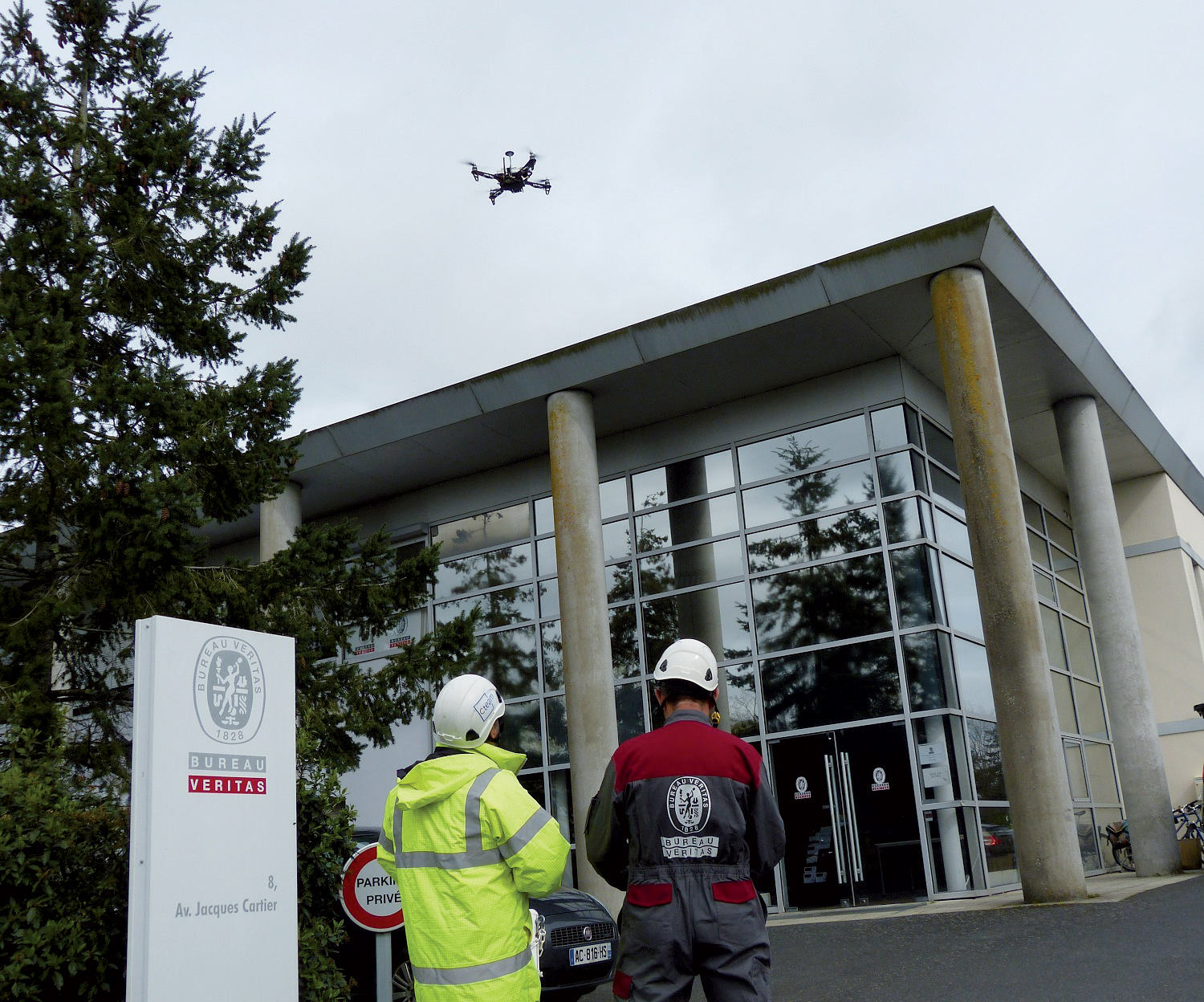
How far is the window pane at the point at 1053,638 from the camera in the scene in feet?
63.5

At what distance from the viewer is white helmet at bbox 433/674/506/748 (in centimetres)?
390

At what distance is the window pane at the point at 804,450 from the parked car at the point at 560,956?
8987 millimetres

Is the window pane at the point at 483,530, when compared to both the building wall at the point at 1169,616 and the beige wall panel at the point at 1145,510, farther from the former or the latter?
the building wall at the point at 1169,616

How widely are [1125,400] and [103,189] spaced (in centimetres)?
1518

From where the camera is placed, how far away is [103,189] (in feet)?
41.0

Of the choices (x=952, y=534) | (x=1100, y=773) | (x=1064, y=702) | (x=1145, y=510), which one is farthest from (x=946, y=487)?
(x=1145, y=510)

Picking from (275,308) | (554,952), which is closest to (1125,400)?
(275,308)

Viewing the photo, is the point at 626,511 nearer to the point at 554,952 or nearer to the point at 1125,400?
the point at 1125,400

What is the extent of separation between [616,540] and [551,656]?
2.10 metres

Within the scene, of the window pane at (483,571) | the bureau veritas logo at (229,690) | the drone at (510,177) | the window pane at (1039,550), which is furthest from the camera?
the drone at (510,177)

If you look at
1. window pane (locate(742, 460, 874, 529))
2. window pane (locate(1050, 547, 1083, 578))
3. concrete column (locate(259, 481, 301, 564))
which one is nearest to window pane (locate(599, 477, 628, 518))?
window pane (locate(742, 460, 874, 529))

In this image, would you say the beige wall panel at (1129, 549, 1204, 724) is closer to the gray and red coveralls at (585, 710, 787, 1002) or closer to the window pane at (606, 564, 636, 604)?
the window pane at (606, 564, 636, 604)

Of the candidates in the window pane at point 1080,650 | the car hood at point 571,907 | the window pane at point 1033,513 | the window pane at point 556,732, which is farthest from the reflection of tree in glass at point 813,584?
the car hood at point 571,907

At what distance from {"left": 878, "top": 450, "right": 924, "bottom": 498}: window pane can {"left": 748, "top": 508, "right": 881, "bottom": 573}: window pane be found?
26cm
